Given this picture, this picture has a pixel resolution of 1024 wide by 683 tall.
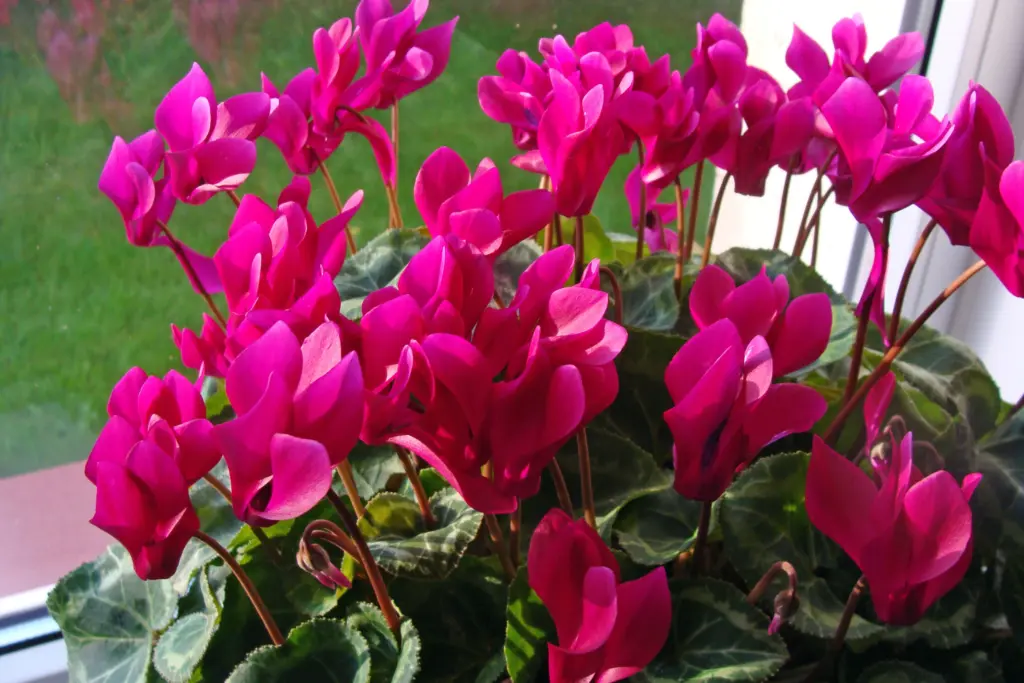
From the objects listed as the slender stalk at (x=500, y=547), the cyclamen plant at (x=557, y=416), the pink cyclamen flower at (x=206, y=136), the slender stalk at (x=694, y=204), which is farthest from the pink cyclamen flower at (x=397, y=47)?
the slender stalk at (x=500, y=547)

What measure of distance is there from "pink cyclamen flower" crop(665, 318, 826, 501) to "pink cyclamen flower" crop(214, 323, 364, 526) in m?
0.15

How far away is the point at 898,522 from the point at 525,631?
0.20 m

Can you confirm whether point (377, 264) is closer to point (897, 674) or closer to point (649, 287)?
point (649, 287)

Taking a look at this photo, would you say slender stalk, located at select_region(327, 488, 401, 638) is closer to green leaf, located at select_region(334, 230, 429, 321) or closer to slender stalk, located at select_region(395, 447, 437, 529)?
slender stalk, located at select_region(395, 447, 437, 529)

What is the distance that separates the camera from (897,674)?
0.52m

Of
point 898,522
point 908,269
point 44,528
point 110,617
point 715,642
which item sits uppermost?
point 908,269

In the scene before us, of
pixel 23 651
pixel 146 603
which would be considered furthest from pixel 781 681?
pixel 23 651

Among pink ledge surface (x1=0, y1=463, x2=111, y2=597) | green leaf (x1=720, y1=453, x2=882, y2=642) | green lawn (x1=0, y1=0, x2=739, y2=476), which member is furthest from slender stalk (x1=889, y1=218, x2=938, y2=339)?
pink ledge surface (x1=0, y1=463, x2=111, y2=597)

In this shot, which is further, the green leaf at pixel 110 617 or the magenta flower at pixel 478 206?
the green leaf at pixel 110 617

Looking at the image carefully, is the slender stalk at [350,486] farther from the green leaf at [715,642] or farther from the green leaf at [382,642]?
the green leaf at [715,642]

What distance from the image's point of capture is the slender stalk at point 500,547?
0.51 metres

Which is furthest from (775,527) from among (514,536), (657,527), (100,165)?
(100,165)

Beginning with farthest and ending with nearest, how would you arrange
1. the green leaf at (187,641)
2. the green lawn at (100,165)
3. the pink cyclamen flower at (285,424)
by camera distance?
the green lawn at (100,165) < the green leaf at (187,641) < the pink cyclamen flower at (285,424)

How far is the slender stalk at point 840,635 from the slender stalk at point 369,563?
0.84 feet
